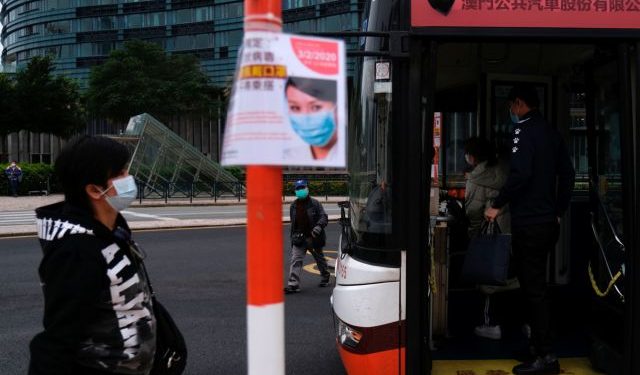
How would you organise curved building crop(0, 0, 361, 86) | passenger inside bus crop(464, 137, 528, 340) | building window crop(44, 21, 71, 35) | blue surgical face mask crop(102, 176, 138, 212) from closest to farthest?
blue surgical face mask crop(102, 176, 138, 212)
passenger inside bus crop(464, 137, 528, 340)
curved building crop(0, 0, 361, 86)
building window crop(44, 21, 71, 35)

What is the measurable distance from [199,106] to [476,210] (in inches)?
1915

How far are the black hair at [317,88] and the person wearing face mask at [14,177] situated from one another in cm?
2910

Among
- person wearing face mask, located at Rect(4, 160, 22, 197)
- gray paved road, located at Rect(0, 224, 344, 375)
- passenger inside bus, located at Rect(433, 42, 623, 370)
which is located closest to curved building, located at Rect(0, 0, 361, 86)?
person wearing face mask, located at Rect(4, 160, 22, 197)

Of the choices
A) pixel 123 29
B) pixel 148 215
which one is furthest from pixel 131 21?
pixel 148 215

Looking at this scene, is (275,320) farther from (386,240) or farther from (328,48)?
(386,240)

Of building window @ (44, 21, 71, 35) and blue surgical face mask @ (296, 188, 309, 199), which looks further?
building window @ (44, 21, 71, 35)

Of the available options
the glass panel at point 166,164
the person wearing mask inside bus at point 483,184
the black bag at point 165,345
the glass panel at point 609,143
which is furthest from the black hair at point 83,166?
the glass panel at point 166,164

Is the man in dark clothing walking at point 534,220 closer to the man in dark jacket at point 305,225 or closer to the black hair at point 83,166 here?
the black hair at point 83,166

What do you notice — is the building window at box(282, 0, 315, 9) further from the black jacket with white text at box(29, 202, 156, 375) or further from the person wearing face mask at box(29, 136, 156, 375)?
the black jacket with white text at box(29, 202, 156, 375)

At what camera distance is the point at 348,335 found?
3.52 m

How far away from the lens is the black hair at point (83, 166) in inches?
87.8

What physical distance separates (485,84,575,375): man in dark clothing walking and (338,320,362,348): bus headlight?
1074 mm

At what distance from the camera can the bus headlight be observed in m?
3.42

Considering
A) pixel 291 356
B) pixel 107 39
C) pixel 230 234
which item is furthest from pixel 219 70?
pixel 291 356
